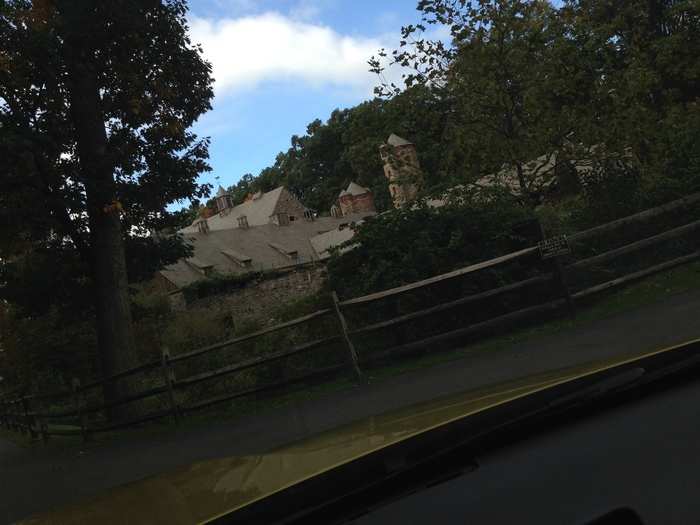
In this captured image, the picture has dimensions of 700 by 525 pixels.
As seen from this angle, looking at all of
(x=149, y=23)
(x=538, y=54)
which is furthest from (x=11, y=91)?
(x=538, y=54)

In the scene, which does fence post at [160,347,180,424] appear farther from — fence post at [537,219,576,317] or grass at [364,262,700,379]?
fence post at [537,219,576,317]

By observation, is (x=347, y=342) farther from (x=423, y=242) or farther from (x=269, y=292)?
(x=269, y=292)

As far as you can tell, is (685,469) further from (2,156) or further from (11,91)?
(11,91)

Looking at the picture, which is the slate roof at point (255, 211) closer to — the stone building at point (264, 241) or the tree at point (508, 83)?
the stone building at point (264, 241)

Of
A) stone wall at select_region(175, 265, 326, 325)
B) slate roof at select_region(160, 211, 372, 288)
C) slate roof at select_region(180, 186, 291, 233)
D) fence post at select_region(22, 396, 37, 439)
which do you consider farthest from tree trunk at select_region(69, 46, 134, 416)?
slate roof at select_region(180, 186, 291, 233)

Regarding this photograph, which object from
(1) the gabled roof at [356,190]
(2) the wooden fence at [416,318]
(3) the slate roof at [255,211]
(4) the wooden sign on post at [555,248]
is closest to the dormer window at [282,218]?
(3) the slate roof at [255,211]

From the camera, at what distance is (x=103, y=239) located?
12.3m

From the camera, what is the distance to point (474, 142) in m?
13.5

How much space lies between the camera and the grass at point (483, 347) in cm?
965

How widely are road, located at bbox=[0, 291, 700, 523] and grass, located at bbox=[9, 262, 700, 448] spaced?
35 centimetres

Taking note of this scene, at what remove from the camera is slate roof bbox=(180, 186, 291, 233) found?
76969mm

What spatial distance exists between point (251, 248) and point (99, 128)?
156ft

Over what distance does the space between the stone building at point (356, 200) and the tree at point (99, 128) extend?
214ft

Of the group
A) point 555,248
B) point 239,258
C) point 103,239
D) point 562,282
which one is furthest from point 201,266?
point 555,248
